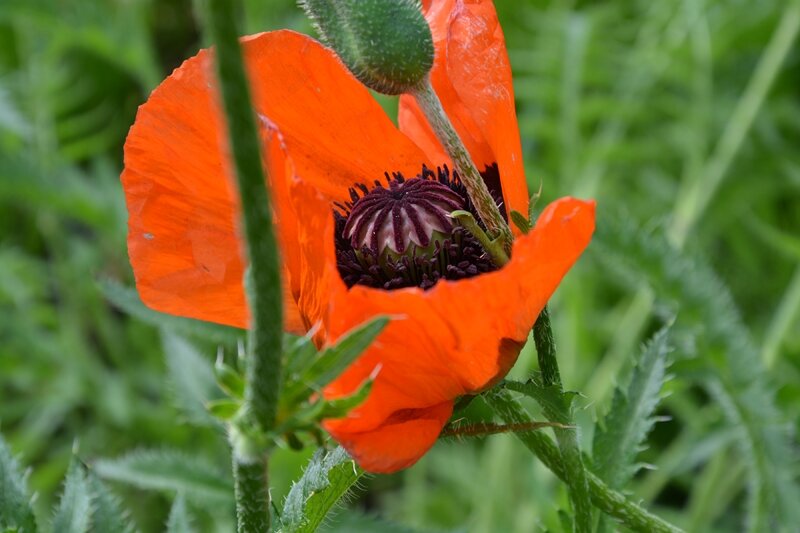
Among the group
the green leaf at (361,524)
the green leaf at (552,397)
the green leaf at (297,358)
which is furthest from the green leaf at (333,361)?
the green leaf at (361,524)

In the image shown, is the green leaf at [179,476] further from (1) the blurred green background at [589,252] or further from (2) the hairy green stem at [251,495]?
(2) the hairy green stem at [251,495]

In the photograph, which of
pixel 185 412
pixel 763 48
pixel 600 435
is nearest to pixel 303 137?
pixel 600 435

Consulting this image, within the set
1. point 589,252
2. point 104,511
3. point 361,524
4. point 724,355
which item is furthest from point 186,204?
point 589,252

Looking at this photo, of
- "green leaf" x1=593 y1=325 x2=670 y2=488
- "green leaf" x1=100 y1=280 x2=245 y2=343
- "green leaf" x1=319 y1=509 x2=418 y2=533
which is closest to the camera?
"green leaf" x1=593 y1=325 x2=670 y2=488

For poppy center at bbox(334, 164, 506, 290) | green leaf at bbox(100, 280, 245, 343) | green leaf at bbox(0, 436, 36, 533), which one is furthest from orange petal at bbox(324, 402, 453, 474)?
green leaf at bbox(100, 280, 245, 343)

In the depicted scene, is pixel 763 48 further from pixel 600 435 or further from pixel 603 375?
pixel 600 435

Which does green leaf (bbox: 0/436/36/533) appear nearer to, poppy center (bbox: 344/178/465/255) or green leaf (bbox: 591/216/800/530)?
poppy center (bbox: 344/178/465/255)
